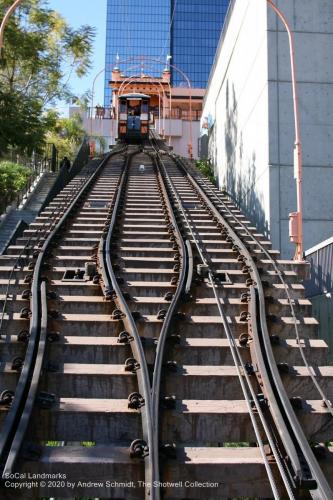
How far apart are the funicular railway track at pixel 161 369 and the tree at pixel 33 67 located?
772 cm

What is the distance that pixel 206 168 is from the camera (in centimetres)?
2428

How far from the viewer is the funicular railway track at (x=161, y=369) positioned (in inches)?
147

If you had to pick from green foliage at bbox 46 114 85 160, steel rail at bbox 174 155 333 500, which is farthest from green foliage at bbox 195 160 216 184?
steel rail at bbox 174 155 333 500

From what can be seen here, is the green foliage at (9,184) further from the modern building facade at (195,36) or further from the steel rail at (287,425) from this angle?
the modern building facade at (195,36)

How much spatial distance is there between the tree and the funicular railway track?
304 inches

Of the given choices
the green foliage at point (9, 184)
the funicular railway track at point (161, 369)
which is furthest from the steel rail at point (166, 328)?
the green foliage at point (9, 184)

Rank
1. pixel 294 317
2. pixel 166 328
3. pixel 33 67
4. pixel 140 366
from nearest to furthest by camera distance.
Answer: pixel 140 366 < pixel 166 328 < pixel 294 317 < pixel 33 67

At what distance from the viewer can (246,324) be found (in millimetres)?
6207

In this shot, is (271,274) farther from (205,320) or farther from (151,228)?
(151,228)

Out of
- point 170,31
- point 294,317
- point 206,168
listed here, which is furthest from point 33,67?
point 170,31

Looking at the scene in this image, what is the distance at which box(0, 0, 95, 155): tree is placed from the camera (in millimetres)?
16344

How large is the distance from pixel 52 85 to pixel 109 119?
26.1 metres

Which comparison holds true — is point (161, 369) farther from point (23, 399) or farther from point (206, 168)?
point (206, 168)

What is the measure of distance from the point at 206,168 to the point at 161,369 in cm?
2008
